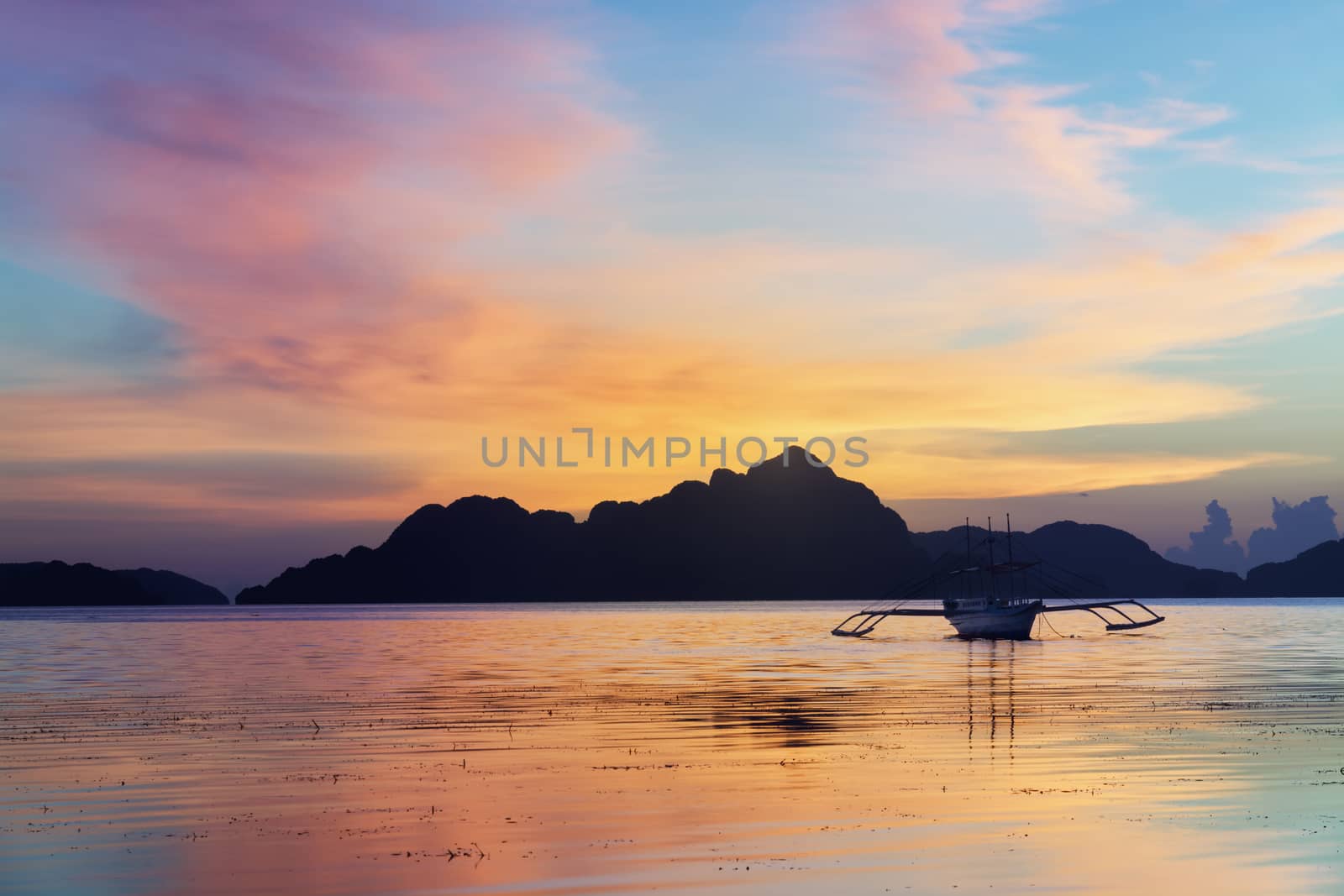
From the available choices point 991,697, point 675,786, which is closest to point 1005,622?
point 991,697

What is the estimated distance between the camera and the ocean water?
20.2 m

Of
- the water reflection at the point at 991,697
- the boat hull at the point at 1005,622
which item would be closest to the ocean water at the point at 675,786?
the water reflection at the point at 991,697

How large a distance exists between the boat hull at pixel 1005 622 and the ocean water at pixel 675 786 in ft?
196

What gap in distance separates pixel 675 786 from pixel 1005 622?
10338 cm

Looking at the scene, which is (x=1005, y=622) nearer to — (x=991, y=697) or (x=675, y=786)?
(x=991, y=697)

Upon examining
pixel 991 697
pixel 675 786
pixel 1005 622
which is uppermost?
pixel 1005 622

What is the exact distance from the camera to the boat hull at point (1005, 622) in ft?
414

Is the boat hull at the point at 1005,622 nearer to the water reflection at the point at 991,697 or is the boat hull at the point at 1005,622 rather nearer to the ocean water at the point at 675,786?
the water reflection at the point at 991,697

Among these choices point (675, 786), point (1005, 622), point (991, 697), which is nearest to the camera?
point (675, 786)

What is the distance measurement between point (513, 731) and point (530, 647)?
2905 inches

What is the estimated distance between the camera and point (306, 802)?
1054 inches

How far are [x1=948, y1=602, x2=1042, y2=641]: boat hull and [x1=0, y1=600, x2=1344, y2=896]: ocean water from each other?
196ft

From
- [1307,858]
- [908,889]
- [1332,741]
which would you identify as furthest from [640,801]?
[1332,741]

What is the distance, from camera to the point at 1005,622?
12694 cm
